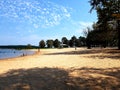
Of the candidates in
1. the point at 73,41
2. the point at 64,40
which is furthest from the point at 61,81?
the point at 64,40

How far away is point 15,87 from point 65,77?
289cm

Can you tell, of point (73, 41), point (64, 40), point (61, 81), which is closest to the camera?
point (61, 81)

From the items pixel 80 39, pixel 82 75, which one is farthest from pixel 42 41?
pixel 82 75

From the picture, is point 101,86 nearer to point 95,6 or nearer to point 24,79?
point 24,79

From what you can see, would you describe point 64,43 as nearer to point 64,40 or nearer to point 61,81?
point 64,40

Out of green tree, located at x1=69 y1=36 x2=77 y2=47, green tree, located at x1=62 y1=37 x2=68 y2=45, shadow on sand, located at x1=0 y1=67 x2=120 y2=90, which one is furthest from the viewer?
green tree, located at x1=62 y1=37 x2=68 y2=45

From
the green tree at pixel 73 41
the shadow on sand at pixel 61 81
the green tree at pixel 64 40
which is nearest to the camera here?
the shadow on sand at pixel 61 81

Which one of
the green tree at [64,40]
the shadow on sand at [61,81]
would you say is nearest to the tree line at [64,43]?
the green tree at [64,40]

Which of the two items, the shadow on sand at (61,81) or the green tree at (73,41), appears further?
the green tree at (73,41)

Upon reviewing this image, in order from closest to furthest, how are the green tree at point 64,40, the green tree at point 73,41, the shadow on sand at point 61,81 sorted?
the shadow on sand at point 61,81, the green tree at point 73,41, the green tree at point 64,40

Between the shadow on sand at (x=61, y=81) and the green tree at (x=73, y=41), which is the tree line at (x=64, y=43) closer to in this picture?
the green tree at (x=73, y=41)

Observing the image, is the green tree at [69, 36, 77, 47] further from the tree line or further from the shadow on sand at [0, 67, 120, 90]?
the shadow on sand at [0, 67, 120, 90]

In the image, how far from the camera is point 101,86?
1084cm

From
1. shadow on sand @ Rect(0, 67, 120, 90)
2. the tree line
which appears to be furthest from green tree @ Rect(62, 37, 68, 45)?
shadow on sand @ Rect(0, 67, 120, 90)
